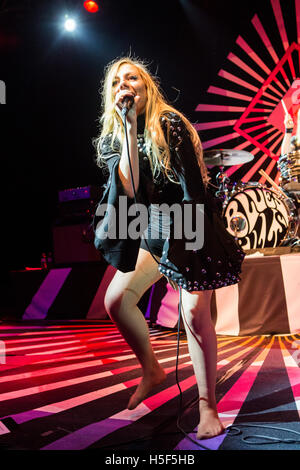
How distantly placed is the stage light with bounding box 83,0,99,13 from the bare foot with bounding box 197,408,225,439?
5.59m

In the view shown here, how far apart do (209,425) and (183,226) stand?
1.97 feet

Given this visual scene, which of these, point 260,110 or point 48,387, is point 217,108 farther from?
point 48,387

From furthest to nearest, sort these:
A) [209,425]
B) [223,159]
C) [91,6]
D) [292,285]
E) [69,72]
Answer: [69,72] → [91,6] → [223,159] → [292,285] → [209,425]

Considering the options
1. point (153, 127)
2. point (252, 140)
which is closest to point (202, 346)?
point (153, 127)

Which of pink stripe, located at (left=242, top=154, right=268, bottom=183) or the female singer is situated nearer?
the female singer

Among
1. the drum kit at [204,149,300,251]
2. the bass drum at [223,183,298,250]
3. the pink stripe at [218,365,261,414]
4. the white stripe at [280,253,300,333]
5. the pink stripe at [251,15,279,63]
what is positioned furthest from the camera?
the pink stripe at [251,15,279,63]

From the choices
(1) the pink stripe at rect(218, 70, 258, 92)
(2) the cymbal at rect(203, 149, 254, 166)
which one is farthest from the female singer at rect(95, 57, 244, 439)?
(1) the pink stripe at rect(218, 70, 258, 92)

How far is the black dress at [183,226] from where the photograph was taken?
1.18 m

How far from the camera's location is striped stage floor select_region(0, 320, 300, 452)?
3.58 feet

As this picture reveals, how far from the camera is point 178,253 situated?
3.90 ft

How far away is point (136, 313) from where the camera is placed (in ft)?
4.74

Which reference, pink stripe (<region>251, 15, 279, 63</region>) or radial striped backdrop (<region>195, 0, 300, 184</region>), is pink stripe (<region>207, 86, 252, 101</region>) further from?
pink stripe (<region>251, 15, 279, 63</region>)
